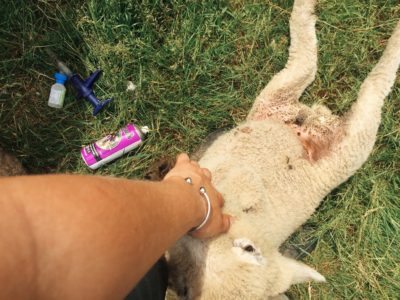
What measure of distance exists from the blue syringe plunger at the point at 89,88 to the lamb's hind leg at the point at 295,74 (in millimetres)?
1275

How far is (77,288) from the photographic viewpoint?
150 centimetres

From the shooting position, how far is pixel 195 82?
388 centimetres

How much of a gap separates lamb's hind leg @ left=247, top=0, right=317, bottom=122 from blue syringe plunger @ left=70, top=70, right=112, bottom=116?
128 centimetres

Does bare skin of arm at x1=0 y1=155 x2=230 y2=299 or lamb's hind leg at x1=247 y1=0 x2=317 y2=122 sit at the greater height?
bare skin of arm at x1=0 y1=155 x2=230 y2=299

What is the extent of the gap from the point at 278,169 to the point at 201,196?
95 cm

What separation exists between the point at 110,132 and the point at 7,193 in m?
2.59

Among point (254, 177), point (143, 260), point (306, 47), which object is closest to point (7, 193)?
point (143, 260)

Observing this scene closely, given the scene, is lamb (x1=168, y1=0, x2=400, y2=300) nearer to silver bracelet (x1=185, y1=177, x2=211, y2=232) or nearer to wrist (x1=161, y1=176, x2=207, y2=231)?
silver bracelet (x1=185, y1=177, x2=211, y2=232)

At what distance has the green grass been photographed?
3803 mm

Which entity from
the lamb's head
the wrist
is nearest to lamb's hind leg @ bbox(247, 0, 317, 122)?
the lamb's head

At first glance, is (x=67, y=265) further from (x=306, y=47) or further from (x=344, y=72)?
(x=344, y=72)

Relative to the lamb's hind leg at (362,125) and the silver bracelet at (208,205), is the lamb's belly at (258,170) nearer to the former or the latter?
the lamb's hind leg at (362,125)

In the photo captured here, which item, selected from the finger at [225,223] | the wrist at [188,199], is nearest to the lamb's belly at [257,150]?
the finger at [225,223]

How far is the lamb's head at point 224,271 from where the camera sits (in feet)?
8.66
